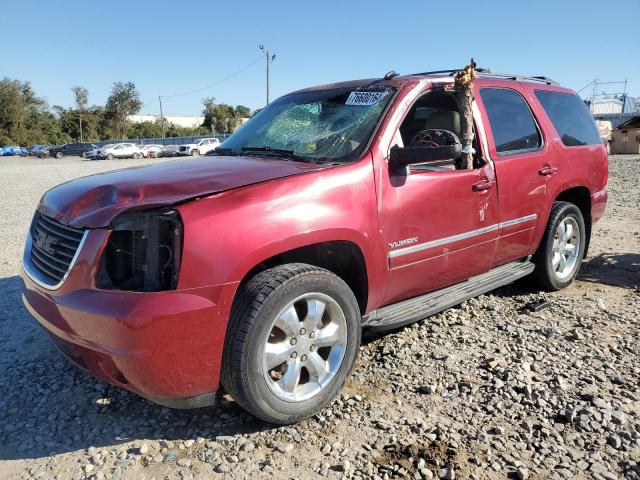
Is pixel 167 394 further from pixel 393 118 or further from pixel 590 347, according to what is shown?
pixel 590 347

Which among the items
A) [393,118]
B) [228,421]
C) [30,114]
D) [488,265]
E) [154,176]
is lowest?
[228,421]

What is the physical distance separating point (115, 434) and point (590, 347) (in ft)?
10.5

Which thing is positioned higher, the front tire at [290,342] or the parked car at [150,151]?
the parked car at [150,151]

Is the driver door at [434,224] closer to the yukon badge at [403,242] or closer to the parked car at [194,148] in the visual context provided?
the yukon badge at [403,242]

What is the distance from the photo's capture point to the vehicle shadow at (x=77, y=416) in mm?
2705

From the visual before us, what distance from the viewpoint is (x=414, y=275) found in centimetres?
336

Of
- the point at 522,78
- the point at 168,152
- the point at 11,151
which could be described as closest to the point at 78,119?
the point at 11,151

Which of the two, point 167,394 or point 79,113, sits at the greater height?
point 79,113

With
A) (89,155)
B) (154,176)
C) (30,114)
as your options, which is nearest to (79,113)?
(30,114)

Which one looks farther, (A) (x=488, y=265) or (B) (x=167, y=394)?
(A) (x=488, y=265)

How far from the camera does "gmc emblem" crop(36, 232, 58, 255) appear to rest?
270cm

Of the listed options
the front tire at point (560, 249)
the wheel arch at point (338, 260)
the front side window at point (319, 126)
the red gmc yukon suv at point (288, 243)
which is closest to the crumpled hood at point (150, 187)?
the red gmc yukon suv at point (288, 243)

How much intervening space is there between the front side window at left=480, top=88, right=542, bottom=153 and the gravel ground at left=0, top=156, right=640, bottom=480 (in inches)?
57.4

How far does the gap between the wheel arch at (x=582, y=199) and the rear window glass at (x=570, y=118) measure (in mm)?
450
